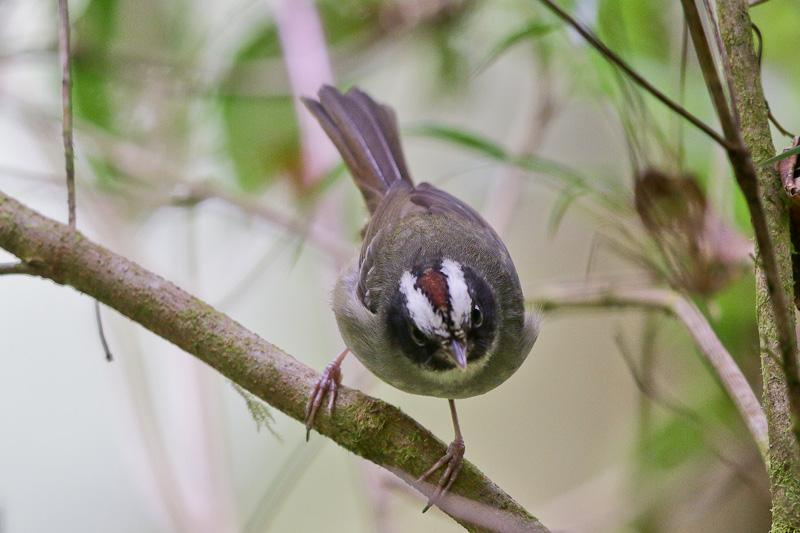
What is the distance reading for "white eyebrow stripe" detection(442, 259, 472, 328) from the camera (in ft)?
6.28

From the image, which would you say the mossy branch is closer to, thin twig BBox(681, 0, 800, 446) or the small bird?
thin twig BBox(681, 0, 800, 446)

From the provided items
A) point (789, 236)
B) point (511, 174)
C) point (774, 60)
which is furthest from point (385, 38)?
point (789, 236)

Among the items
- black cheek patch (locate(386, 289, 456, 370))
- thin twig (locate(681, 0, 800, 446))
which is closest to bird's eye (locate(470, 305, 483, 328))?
black cheek patch (locate(386, 289, 456, 370))

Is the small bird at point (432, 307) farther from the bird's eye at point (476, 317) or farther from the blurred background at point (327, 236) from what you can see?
the blurred background at point (327, 236)

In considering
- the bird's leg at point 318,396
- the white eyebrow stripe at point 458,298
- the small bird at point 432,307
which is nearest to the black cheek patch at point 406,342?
the small bird at point 432,307

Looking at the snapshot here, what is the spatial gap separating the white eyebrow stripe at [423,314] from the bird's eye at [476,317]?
0.31ft

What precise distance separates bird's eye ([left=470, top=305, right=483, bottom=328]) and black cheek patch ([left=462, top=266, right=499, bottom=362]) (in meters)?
0.01

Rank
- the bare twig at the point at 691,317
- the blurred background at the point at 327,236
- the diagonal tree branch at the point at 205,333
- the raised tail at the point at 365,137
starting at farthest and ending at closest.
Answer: the blurred background at the point at 327,236 < the raised tail at the point at 365,137 < the diagonal tree branch at the point at 205,333 < the bare twig at the point at 691,317

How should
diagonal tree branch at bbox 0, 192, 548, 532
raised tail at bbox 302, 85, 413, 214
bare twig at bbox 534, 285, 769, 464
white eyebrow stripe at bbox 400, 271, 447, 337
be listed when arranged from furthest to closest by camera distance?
raised tail at bbox 302, 85, 413, 214, white eyebrow stripe at bbox 400, 271, 447, 337, diagonal tree branch at bbox 0, 192, 548, 532, bare twig at bbox 534, 285, 769, 464

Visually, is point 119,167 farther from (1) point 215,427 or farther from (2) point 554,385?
(2) point 554,385

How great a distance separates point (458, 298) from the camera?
6.35 feet

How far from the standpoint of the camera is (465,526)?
5.57ft

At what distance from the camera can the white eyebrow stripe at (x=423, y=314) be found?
6.32 feet

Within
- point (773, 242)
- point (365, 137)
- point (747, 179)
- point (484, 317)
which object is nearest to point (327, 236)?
point (365, 137)
